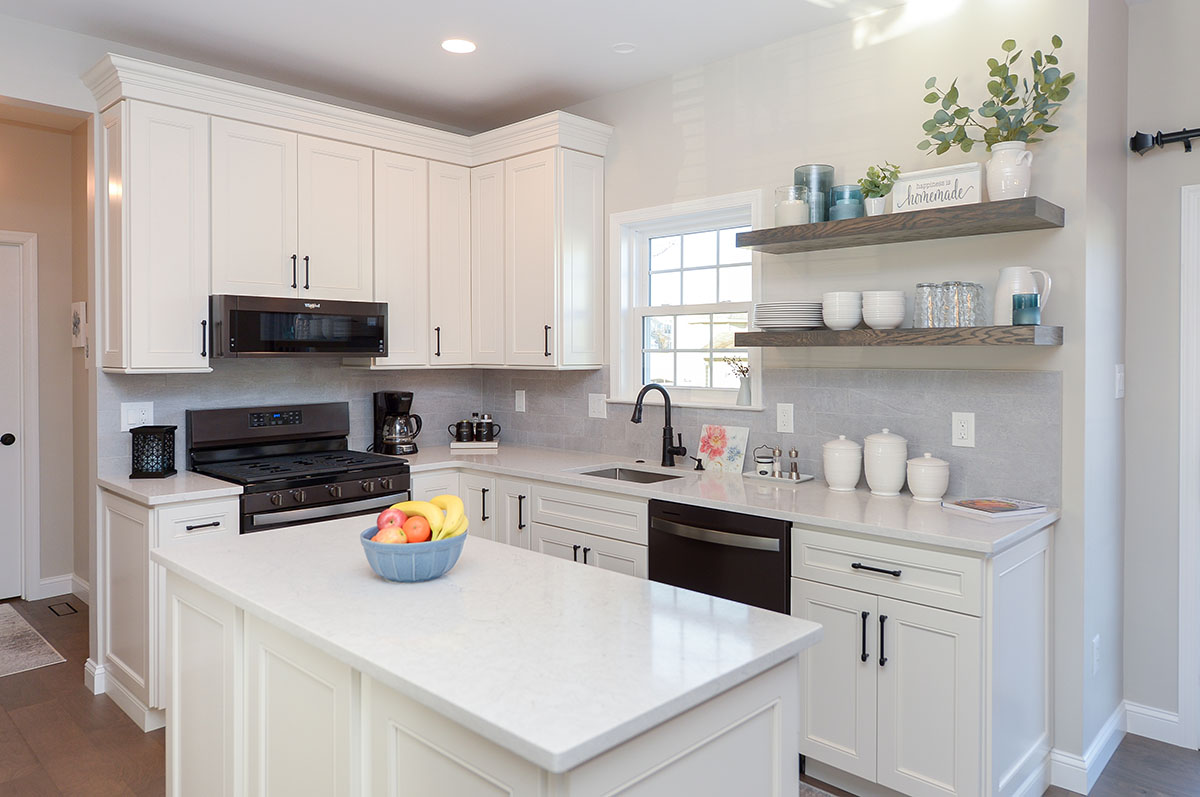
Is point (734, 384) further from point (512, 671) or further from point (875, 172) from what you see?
point (512, 671)

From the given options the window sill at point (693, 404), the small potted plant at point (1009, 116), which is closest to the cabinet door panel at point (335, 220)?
the window sill at point (693, 404)

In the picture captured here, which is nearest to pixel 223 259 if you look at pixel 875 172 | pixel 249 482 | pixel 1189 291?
pixel 249 482

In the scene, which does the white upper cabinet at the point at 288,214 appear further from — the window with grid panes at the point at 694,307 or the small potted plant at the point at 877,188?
the small potted plant at the point at 877,188

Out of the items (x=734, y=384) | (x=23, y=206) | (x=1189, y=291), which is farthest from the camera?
(x=23, y=206)

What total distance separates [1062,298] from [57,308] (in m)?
5.07

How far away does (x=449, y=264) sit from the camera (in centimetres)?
434

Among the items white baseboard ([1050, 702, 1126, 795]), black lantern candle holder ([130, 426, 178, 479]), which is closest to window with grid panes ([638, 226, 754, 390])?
white baseboard ([1050, 702, 1126, 795])

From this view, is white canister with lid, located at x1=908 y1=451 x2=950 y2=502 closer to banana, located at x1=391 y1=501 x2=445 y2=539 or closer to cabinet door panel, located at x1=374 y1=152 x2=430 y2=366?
banana, located at x1=391 y1=501 x2=445 y2=539

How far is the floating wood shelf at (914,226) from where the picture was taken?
2539 mm

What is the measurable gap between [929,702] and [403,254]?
121 inches

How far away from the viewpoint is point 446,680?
51.5 inches

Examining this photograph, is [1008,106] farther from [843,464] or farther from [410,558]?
[410,558]

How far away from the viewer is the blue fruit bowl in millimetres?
1823

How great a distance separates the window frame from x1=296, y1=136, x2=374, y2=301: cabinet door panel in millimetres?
1228
